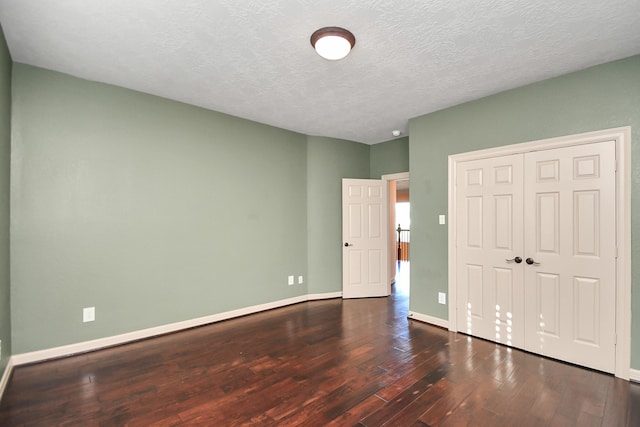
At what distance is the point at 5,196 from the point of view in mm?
2383

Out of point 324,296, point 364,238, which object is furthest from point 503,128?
point 324,296

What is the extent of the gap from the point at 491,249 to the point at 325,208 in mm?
2539

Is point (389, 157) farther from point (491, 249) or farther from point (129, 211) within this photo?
point (129, 211)

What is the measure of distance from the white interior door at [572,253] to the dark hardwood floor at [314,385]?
0.24m

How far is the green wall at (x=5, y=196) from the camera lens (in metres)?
2.25

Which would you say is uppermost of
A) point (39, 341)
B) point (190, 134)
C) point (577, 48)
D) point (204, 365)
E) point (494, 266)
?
point (577, 48)

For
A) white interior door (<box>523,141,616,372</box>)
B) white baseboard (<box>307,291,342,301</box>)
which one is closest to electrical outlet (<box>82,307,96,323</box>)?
white baseboard (<box>307,291,342,301</box>)

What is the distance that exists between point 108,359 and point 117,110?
2.50 metres

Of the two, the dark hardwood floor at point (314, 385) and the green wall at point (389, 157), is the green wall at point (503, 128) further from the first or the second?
the green wall at point (389, 157)

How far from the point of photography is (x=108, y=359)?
269 centimetres

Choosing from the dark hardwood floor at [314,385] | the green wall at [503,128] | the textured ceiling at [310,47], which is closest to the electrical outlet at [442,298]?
the green wall at [503,128]

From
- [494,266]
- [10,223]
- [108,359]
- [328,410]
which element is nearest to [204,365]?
[108,359]

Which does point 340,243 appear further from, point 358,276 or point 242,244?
point 242,244

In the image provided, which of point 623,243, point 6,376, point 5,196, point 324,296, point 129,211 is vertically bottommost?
point 324,296
